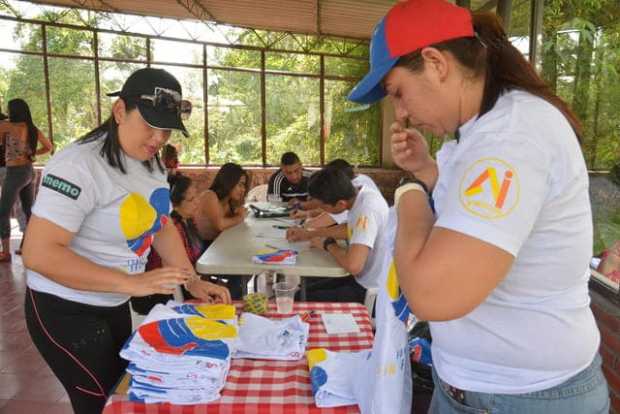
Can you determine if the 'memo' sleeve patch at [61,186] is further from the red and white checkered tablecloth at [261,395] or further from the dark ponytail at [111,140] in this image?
the red and white checkered tablecloth at [261,395]

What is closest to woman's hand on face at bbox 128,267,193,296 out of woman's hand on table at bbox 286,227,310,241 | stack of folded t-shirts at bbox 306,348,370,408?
stack of folded t-shirts at bbox 306,348,370,408

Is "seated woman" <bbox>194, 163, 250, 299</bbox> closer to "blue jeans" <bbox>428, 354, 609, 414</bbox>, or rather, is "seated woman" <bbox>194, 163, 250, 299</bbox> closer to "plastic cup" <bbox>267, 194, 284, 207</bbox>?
"plastic cup" <bbox>267, 194, 284, 207</bbox>

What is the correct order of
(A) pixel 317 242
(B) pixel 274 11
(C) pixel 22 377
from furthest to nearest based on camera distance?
1. (B) pixel 274 11
2. (A) pixel 317 242
3. (C) pixel 22 377

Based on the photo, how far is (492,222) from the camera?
651 millimetres

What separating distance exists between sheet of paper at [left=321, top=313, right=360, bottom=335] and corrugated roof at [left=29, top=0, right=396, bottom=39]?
17.8 feet

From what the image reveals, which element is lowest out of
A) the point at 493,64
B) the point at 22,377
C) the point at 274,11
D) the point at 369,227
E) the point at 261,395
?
the point at 22,377

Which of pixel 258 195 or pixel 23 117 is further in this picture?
pixel 258 195

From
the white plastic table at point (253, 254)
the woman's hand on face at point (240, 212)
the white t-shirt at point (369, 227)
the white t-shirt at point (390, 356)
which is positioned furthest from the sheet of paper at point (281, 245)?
the white t-shirt at point (390, 356)

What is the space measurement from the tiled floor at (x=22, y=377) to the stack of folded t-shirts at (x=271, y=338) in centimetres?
157

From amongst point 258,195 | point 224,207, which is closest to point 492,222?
point 224,207

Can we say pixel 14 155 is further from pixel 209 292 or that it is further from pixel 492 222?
pixel 492 222

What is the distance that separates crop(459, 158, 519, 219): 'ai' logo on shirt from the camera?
652mm

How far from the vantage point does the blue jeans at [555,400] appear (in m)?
0.80

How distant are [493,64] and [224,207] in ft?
10.5
